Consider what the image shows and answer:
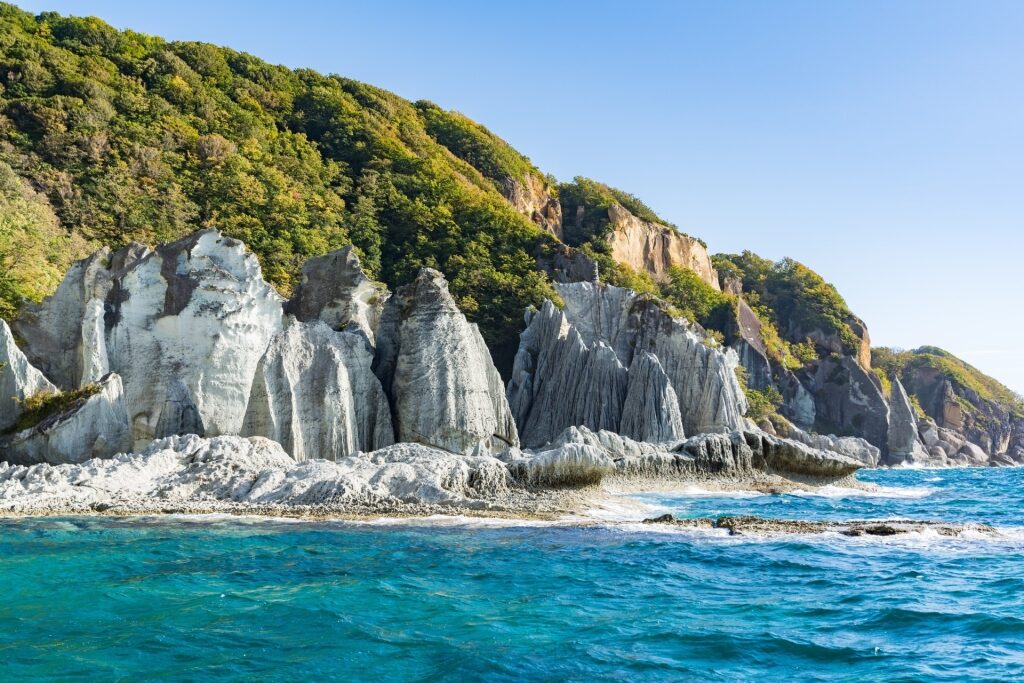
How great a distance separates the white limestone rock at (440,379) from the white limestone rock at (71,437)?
7417mm

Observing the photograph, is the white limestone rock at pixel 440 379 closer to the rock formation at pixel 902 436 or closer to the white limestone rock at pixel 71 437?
the white limestone rock at pixel 71 437

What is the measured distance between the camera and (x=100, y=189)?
37.1 m

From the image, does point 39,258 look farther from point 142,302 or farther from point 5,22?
point 5,22

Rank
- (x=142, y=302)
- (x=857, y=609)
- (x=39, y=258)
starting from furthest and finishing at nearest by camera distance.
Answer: (x=39, y=258) → (x=142, y=302) → (x=857, y=609)

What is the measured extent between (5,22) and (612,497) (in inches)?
1854

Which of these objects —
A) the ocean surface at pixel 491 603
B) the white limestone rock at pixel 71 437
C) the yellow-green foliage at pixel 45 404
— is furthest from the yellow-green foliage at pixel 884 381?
the yellow-green foliage at pixel 45 404

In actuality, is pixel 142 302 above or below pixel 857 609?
above

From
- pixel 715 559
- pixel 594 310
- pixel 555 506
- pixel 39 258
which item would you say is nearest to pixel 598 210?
pixel 594 310

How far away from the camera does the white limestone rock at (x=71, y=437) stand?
1881cm

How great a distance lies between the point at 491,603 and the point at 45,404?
572 inches

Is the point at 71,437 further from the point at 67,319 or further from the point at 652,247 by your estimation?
the point at 652,247

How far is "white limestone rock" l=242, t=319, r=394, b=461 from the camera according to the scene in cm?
2108

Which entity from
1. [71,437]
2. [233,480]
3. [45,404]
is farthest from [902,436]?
[45,404]

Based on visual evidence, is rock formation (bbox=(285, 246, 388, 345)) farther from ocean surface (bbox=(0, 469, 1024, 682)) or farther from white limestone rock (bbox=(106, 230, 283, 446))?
ocean surface (bbox=(0, 469, 1024, 682))
